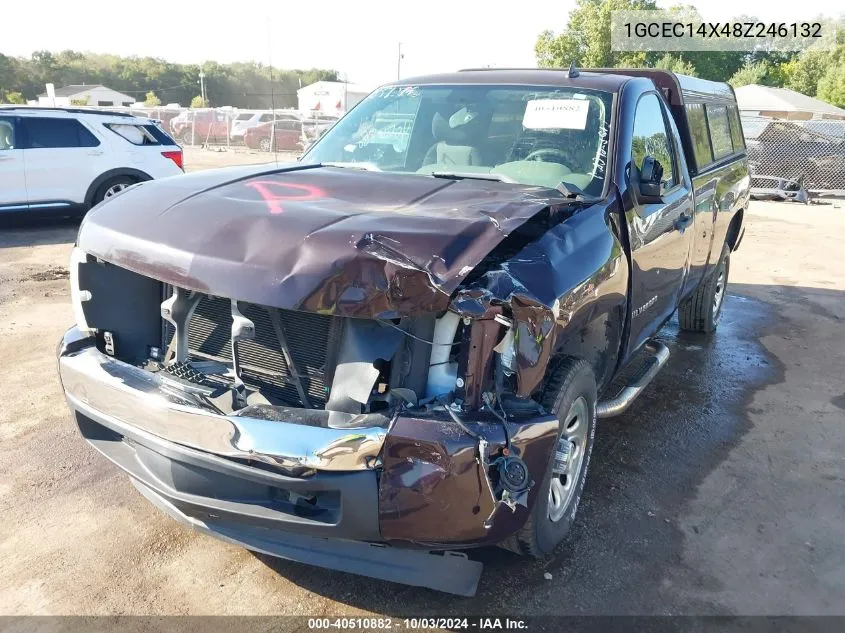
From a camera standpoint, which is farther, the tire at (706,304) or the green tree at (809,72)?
the green tree at (809,72)

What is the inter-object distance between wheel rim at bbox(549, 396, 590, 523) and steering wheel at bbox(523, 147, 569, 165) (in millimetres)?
1319

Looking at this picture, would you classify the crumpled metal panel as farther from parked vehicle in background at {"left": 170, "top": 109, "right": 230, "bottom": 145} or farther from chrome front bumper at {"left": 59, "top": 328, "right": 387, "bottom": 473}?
parked vehicle in background at {"left": 170, "top": 109, "right": 230, "bottom": 145}

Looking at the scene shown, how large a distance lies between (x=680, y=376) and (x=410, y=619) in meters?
3.49

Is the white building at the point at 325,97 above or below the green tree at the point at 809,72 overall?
below

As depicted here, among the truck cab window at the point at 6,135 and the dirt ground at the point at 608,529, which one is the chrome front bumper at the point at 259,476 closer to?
the dirt ground at the point at 608,529

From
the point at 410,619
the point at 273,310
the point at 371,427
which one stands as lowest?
the point at 410,619

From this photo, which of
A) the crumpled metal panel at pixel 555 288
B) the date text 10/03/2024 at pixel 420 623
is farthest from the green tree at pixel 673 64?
the date text 10/03/2024 at pixel 420 623

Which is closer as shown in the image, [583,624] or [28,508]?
[583,624]

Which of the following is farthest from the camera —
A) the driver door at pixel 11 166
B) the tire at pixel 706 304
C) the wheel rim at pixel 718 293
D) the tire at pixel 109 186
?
the tire at pixel 109 186

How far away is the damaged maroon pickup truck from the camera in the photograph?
2281mm

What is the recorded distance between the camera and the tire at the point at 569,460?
8.73ft

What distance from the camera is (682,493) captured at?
3.65 meters

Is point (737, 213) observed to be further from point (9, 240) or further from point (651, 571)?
point (9, 240)

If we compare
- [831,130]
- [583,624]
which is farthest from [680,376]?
[831,130]
